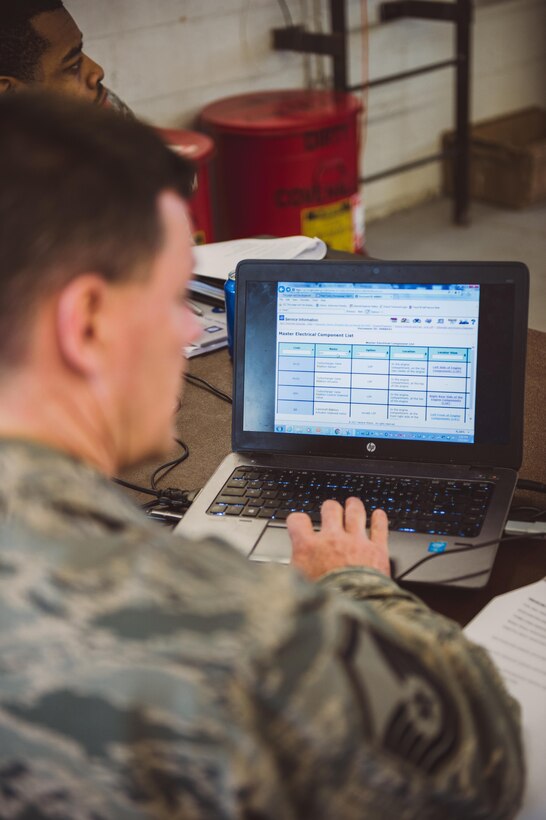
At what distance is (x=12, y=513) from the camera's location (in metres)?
0.57

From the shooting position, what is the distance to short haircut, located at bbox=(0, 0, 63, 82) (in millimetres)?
2277

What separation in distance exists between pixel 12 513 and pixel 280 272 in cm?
75

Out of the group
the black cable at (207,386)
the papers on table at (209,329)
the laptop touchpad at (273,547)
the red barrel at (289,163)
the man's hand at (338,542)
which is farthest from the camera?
→ the red barrel at (289,163)

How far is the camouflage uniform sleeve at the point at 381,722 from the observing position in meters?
0.56

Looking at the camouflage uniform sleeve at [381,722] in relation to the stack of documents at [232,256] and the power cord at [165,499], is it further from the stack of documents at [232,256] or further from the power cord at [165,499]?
the stack of documents at [232,256]

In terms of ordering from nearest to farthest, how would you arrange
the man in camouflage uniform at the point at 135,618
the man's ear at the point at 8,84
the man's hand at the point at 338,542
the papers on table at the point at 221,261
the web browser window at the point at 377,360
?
the man in camouflage uniform at the point at 135,618, the man's hand at the point at 338,542, the web browser window at the point at 377,360, the papers on table at the point at 221,261, the man's ear at the point at 8,84

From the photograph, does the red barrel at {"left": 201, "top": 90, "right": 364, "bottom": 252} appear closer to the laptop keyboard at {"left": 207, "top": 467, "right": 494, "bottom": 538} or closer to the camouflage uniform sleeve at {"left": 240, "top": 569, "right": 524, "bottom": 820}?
the laptop keyboard at {"left": 207, "top": 467, "right": 494, "bottom": 538}

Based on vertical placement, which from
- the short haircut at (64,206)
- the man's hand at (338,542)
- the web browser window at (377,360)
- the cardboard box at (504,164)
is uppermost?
the short haircut at (64,206)

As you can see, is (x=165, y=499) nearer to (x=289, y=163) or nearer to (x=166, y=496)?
(x=166, y=496)

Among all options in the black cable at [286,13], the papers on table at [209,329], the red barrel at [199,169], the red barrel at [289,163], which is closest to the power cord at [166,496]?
the papers on table at [209,329]

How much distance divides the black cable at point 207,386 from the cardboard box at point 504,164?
3009 millimetres

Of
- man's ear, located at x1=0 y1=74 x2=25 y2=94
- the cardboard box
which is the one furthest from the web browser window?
the cardboard box

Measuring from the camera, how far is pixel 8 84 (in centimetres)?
225

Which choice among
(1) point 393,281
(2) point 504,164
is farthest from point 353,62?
(1) point 393,281
